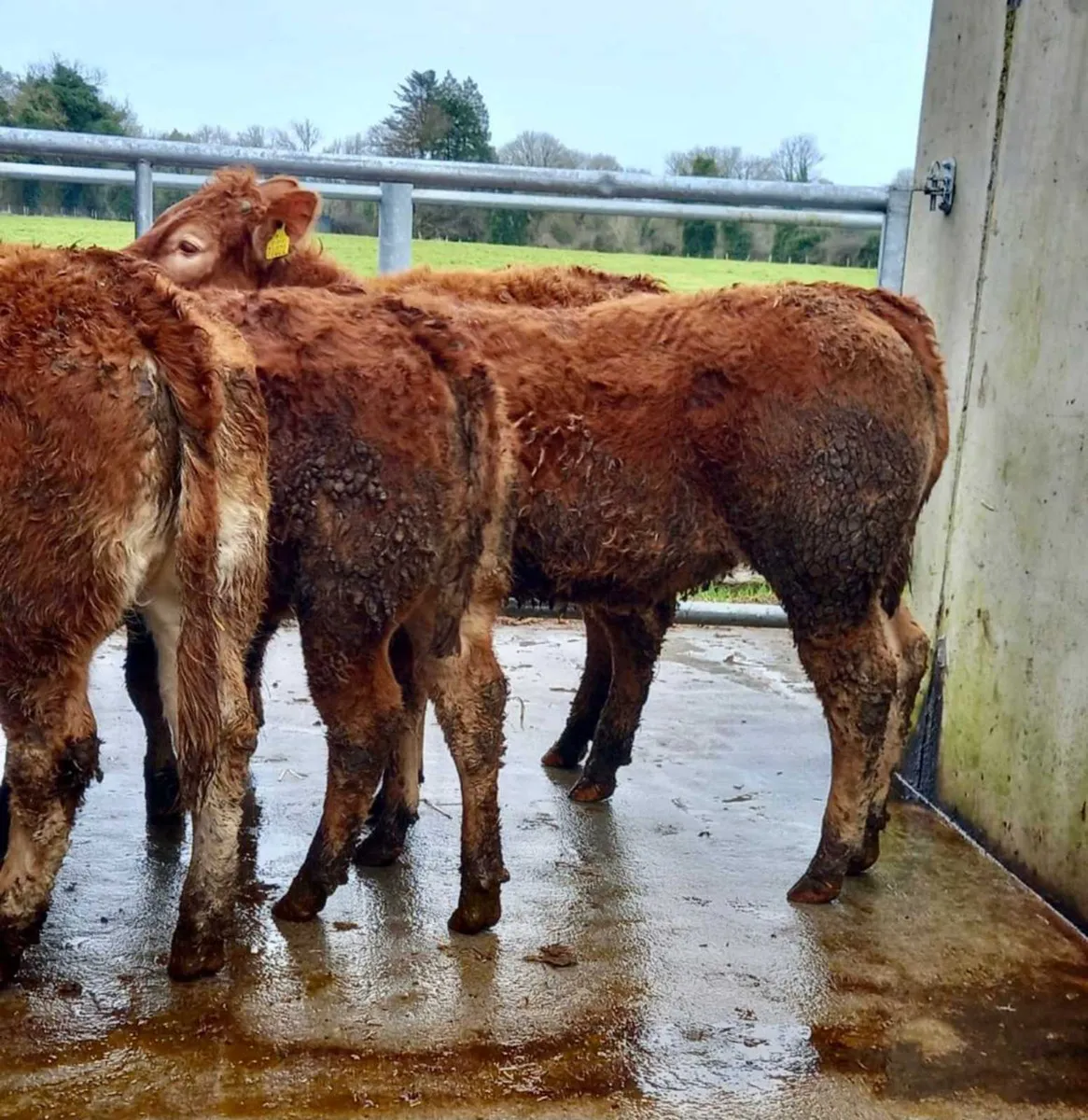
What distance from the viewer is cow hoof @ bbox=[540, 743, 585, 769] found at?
542 centimetres

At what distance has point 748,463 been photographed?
13.7 ft

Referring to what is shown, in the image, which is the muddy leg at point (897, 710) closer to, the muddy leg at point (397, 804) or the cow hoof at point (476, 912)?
the cow hoof at point (476, 912)

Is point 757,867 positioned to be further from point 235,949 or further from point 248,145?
point 248,145

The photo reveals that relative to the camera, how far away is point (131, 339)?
10.9 ft

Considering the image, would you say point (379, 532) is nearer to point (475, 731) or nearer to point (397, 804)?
point (475, 731)

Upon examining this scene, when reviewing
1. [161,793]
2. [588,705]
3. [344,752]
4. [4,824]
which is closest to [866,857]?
[588,705]

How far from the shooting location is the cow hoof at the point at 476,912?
3.87m

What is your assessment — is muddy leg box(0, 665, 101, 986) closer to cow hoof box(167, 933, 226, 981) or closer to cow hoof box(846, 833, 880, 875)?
cow hoof box(167, 933, 226, 981)

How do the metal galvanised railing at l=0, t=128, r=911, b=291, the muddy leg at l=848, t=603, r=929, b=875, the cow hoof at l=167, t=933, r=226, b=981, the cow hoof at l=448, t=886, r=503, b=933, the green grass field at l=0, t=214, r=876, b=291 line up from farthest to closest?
the green grass field at l=0, t=214, r=876, b=291 → the metal galvanised railing at l=0, t=128, r=911, b=291 → the muddy leg at l=848, t=603, r=929, b=875 → the cow hoof at l=448, t=886, r=503, b=933 → the cow hoof at l=167, t=933, r=226, b=981

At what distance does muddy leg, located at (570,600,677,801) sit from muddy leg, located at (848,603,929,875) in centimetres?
88

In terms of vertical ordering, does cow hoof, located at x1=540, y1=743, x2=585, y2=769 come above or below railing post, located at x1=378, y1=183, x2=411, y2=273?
below

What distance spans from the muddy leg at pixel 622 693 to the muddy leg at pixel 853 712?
35.9 inches

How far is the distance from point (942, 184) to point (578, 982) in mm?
3521

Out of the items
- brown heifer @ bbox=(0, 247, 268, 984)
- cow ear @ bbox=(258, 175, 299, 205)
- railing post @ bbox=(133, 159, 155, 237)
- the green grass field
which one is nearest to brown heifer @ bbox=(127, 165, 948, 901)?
brown heifer @ bbox=(0, 247, 268, 984)
